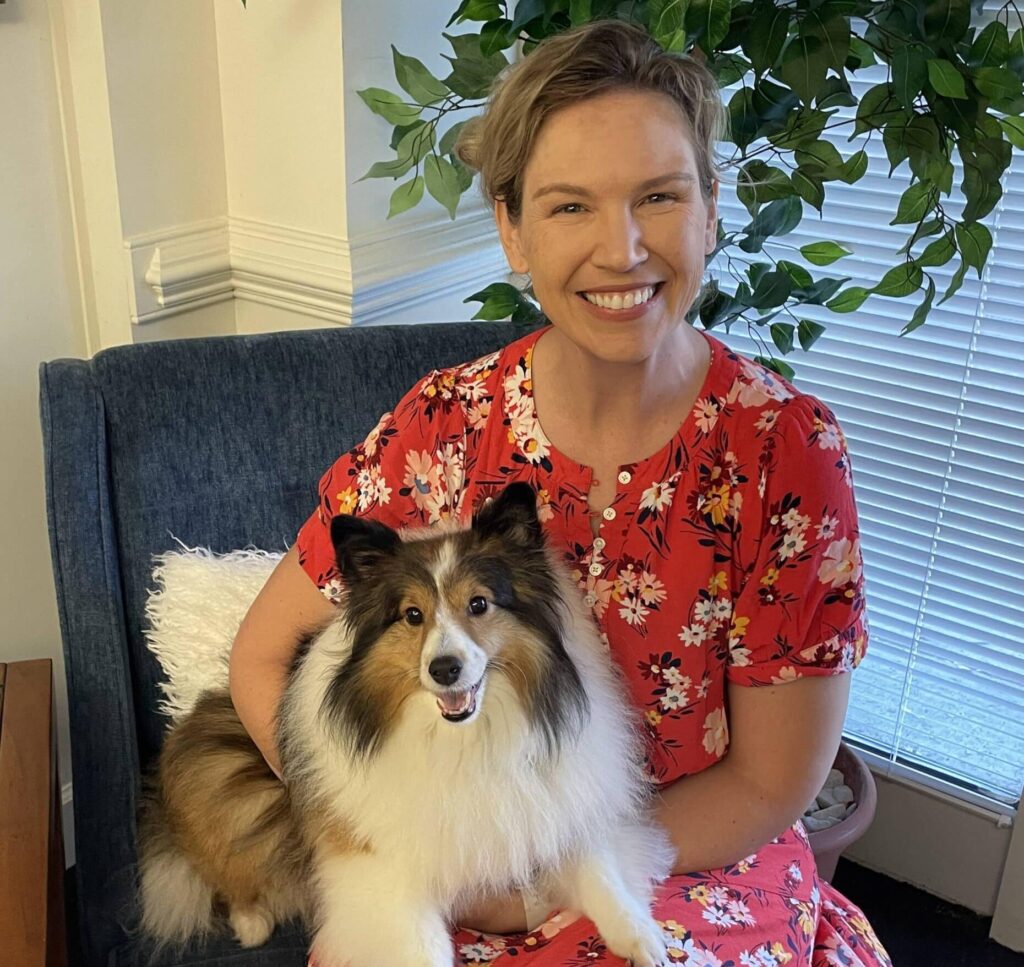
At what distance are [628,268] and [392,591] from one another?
44 centimetres

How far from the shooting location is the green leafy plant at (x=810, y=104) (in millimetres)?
1336

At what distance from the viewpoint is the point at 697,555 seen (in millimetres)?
1285

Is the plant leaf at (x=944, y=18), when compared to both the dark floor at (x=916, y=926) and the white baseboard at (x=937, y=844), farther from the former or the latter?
the dark floor at (x=916, y=926)

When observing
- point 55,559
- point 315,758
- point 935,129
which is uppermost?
point 935,129

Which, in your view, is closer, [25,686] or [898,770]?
[25,686]

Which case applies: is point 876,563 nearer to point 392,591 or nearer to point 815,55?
point 815,55

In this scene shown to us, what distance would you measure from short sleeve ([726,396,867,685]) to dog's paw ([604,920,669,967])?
32 cm

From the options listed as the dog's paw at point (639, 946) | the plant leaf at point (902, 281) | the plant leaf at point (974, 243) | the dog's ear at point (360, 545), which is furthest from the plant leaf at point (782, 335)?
the dog's paw at point (639, 946)

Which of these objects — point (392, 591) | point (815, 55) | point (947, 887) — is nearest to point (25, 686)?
point (392, 591)

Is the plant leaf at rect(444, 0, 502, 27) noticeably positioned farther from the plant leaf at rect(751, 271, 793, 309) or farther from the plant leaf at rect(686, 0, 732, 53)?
the plant leaf at rect(751, 271, 793, 309)

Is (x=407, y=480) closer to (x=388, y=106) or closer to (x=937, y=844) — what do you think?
(x=388, y=106)

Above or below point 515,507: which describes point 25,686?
below

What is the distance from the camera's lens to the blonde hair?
1183mm

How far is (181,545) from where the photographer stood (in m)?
1.66
